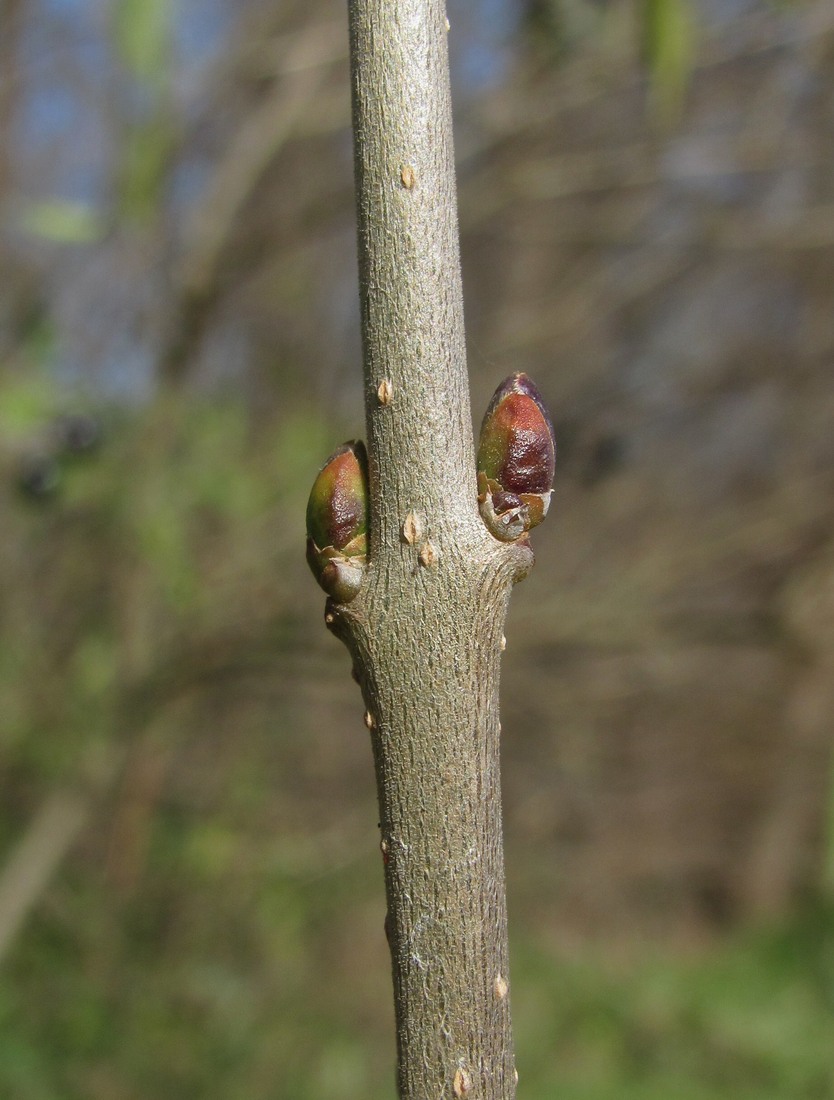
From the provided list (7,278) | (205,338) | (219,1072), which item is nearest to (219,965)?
(219,1072)

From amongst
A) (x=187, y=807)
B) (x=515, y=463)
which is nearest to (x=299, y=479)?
(x=187, y=807)

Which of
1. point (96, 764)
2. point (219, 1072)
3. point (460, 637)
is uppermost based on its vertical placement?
point (460, 637)

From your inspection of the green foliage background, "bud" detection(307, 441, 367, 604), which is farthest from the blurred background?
"bud" detection(307, 441, 367, 604)

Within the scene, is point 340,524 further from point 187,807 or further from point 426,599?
point 187,807

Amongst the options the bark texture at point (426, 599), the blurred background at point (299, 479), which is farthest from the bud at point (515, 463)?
the blurred background at point (299, 479)

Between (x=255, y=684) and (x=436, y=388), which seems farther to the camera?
(x=255, y=684)

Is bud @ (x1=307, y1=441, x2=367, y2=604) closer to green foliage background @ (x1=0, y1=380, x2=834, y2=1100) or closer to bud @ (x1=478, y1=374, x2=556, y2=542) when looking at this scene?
bud @ (x1=478, y1=374, x2=556, y2=542)

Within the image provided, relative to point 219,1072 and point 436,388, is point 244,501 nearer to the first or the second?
point 219,1072

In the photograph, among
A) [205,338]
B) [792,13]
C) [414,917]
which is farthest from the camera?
[205,338]
